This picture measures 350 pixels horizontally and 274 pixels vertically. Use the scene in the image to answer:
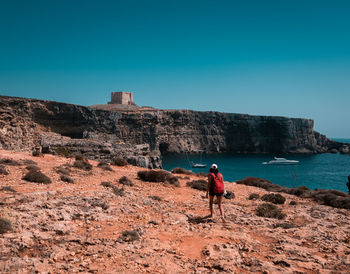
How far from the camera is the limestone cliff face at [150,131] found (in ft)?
113

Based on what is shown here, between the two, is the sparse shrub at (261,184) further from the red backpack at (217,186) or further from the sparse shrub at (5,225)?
the sparse shrub at (5,225)

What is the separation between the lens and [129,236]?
19.7 ft

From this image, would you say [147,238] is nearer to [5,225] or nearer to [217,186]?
[217,186]

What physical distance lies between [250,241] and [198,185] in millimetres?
8692

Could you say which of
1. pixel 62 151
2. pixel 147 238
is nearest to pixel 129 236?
pixel 147 238

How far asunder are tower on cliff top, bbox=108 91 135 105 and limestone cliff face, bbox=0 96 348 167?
21.0 meters

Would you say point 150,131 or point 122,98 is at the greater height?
point 122,98

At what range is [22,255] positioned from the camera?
474 centimetres

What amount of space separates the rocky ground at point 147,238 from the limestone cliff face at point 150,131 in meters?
23.5

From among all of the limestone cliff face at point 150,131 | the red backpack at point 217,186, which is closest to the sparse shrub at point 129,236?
the red backpack at point 217,186

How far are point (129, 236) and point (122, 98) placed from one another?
101633 mm

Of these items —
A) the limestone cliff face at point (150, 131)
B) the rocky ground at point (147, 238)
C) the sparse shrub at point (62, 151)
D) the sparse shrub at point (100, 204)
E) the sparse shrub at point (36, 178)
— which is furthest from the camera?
the limestone cliff face at point (150, 131)

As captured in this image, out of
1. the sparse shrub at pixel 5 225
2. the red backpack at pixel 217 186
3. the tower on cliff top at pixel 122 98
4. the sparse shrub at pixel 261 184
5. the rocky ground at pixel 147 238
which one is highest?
the tower on cliff top at pixel 122 98

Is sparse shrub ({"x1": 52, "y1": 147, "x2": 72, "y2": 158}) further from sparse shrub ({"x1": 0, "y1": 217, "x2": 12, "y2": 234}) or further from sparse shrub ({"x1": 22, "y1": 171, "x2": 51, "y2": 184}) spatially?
sparse shrub ({"x1": 0, "y1": 217, "x2": 12, "y2": 234})
